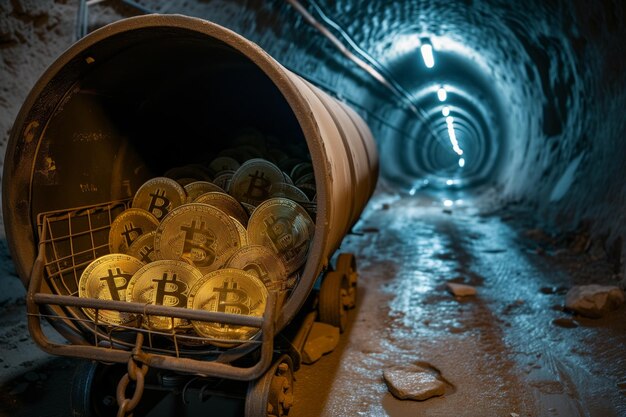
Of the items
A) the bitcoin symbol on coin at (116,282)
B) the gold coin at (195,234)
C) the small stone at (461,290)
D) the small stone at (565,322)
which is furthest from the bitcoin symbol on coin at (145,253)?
the small stone at (565,322)

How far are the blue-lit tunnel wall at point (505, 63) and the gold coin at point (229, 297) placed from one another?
11.3ft

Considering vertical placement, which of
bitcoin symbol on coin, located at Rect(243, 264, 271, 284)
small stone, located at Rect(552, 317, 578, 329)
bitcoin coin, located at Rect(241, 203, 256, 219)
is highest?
bitcoin coin, located at Rect(241, 203, 256, 219)

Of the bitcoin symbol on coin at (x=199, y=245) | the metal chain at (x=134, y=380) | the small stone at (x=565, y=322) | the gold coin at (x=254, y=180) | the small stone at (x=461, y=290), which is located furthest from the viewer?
the small stone at (x=461, y=290)

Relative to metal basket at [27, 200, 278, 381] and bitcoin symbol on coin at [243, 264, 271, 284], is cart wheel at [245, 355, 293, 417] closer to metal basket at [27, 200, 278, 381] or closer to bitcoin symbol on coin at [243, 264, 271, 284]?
metal basket at [27, 200, 278, 381]

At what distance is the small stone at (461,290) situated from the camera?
559cm

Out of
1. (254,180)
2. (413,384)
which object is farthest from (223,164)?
(413,384)

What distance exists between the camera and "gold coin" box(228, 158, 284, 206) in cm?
384

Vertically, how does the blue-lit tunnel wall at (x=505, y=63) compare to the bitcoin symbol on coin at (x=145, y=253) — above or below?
above

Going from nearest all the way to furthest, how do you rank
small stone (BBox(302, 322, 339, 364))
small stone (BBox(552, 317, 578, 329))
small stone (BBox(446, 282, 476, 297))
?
small stone (BBox(302, 322, 339, 364)) < small stone (BBox(552, 317, 578, 329)) < small stone (BBox(446, 282, 476, 297))

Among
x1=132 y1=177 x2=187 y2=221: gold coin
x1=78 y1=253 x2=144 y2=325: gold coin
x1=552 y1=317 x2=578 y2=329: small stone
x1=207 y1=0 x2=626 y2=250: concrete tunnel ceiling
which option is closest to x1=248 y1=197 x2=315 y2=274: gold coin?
x1=132 y1=177 x2=187 y2=221: gold coin

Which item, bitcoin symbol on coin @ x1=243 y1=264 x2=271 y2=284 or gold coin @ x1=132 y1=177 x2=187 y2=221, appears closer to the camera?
bitcoin symbol on coin @ x1=243 y1=264 x2=271 y2=284

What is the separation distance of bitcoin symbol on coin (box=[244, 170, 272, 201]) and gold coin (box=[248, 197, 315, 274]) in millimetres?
507

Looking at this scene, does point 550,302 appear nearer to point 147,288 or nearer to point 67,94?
point 147,288

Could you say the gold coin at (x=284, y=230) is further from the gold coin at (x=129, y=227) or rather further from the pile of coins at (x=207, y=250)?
the gold coin at (x=129, y=227)
